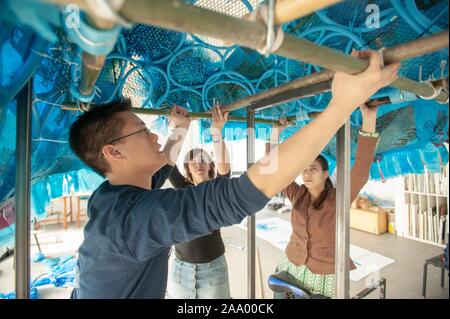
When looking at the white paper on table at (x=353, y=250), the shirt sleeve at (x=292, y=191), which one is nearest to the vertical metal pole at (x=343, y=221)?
the shirt sleeve at (x=292, y=191)

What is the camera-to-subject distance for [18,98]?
74 centimetres

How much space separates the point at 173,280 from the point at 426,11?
192cm

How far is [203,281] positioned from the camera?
1.62 meters

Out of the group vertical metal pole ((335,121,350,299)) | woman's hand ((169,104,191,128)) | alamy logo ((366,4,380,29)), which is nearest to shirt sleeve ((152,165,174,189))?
woman's hand ((169,104,191,128))

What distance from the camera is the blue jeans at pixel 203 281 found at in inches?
63.9

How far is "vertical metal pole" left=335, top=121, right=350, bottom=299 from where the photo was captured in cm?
73

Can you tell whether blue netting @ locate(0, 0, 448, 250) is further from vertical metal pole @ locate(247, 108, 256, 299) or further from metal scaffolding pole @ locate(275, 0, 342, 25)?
metal scaffolding pole @ locate(275, 0, 342, 25)

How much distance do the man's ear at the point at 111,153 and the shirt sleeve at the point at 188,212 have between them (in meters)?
0.26

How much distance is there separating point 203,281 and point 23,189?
125 cm

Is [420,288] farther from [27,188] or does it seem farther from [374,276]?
[27,188]

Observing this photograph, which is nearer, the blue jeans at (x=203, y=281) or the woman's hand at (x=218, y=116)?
the woman's hand at (x=218, y=116)

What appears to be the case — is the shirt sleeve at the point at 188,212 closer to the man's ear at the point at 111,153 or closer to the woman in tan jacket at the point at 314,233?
the man's ear at the point at 111,153

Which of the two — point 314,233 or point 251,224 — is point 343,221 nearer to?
point 251,224
